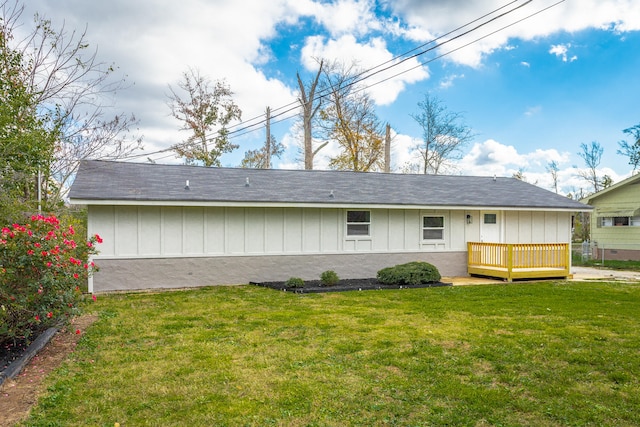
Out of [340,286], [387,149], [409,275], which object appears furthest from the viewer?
[387,149]

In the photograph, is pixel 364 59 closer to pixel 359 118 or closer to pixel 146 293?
pixel 359 118

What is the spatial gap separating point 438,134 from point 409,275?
1933cm

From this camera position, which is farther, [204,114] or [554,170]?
[554,170]

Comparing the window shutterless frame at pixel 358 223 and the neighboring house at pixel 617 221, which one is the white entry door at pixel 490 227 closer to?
the window shutterless frame at pixel 358 223

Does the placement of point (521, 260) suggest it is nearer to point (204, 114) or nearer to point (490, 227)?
point (490, 227)

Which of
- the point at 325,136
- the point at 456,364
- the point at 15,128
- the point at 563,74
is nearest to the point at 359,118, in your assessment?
the point at 325,136

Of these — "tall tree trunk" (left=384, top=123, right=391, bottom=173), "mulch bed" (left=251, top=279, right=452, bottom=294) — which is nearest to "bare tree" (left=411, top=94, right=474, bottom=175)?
"tall tree trunk" (left=384, top=123, right=391, bottom=173)

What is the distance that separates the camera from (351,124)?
1131 inches

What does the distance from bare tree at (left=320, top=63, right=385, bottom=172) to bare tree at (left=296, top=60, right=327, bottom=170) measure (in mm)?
634

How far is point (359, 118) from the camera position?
28797 millimetres

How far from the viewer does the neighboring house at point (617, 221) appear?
2117 centimetres

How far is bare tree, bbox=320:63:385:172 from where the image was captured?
27781mm

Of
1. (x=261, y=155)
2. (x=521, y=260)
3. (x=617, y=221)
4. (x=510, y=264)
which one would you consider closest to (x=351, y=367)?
(x=510, y=264)

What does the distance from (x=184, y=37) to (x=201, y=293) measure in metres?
12.5
